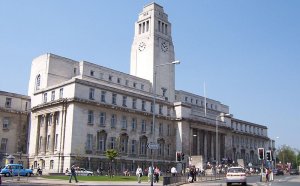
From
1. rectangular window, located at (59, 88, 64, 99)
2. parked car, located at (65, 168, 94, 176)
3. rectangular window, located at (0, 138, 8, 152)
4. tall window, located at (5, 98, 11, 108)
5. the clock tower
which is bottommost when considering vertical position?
parked car, located at (65, 168, 94, 176)

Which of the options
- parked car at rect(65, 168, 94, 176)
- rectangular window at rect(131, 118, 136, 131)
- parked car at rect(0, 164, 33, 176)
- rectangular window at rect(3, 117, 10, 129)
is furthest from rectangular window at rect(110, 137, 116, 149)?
rectangular window at rect(3, 117, 10, 129)

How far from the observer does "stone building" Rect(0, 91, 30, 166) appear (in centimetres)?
7656

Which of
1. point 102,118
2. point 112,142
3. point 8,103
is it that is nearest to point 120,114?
point 102,118

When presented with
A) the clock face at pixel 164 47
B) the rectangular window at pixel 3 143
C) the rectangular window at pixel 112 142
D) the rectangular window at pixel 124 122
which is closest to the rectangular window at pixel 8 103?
the rectangular window at pixel 3 143

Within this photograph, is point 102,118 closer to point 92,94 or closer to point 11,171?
point 92,94

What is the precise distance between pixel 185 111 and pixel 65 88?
1229 inches

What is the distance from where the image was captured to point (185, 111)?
3489 inches

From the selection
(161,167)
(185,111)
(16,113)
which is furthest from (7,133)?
(185,111)

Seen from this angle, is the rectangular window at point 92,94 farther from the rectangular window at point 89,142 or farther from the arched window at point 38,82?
the arched window at point 38,82

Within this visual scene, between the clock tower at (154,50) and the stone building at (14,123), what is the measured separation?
29.6 meters

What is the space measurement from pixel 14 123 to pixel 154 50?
37053 millimetres

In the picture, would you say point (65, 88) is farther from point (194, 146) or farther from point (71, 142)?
point (194, 146)

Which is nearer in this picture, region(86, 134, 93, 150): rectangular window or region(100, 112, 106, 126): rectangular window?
region(86, 134, 93, 150): rectangular window

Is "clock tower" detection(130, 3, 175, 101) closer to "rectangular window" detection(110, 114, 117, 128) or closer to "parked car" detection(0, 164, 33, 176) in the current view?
"rectangular window" detection(110, 114, 117, 128)
